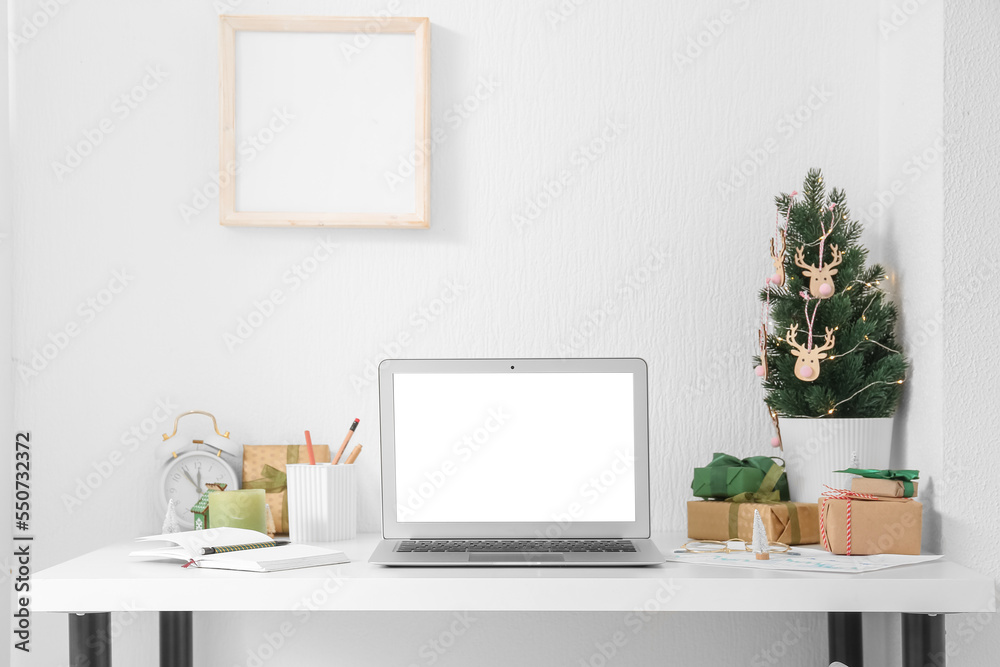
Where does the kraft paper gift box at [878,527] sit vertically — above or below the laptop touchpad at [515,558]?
above

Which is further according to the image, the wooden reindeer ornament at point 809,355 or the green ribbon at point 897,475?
the wooden reindeer ornament at point 809,355

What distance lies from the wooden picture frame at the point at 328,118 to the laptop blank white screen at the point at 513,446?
36 cm

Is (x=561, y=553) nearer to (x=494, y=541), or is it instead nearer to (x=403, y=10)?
(x=494, y=541)

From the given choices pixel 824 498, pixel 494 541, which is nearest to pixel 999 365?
pixel 824 498

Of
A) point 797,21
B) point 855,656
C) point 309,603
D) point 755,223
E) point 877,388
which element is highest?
point 797,21

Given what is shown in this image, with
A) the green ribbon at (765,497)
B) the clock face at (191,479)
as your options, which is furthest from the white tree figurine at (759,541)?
the clock face at (191,479)

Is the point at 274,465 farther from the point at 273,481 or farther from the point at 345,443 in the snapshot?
the point at 345,443

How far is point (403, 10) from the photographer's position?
1.43 meters

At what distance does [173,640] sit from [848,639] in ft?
3.47

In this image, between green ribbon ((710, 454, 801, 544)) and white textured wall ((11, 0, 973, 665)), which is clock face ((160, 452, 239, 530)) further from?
green ribbon ((710, 454, 801, 544))

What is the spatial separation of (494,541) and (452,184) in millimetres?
607

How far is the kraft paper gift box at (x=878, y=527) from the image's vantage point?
43.1 inches

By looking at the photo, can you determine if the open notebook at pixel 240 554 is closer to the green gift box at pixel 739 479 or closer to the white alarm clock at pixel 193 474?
the white alarm clock at pixel 193 474

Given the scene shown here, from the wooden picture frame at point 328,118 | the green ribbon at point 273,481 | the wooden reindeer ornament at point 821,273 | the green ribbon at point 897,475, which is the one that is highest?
the wooden picture frame at point 328,118
